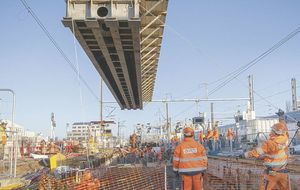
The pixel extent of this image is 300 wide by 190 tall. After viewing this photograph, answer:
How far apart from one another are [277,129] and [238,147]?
1258 centimetres

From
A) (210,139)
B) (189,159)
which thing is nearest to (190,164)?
(189,159)

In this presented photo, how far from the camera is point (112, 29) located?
1076 cm

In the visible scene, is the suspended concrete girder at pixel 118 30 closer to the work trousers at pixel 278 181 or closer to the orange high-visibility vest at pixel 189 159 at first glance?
the orange high-visibility vest at pixel 189 159

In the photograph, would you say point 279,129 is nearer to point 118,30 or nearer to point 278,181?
point 278,181

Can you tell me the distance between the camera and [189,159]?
28.1 ft

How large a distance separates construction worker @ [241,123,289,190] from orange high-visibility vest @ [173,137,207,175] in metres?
1.05

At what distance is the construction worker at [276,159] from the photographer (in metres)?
8.16

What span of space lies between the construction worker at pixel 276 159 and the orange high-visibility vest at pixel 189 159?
105cm

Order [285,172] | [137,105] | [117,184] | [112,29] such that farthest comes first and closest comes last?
[137,105] → [117,184] → [112,29] → [285,172]

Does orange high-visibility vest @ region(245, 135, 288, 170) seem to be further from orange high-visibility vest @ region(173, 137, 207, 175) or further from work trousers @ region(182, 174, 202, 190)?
work trousers @ region(182, 174, 202, 190)

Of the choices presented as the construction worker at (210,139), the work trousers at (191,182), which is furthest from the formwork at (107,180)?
the construction worker at (210,139)

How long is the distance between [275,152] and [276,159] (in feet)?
0.47

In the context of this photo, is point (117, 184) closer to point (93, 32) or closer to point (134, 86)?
point (93, 32)

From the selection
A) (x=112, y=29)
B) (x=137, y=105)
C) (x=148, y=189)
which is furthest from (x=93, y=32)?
(x=137, y=105)
